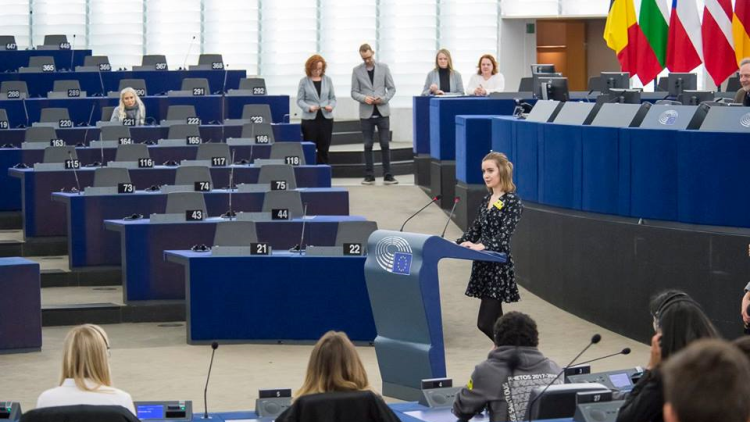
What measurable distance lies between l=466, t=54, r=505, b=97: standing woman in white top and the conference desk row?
2.57 metres

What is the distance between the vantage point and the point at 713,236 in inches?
356

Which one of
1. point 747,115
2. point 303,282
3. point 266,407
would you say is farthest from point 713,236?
point 266,407

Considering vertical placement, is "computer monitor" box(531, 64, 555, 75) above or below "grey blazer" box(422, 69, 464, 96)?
above

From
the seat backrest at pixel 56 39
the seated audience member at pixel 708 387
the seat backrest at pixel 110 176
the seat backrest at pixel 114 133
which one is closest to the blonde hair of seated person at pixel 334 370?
the seated audience member at pixel 708 387

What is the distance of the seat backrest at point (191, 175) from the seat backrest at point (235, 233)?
221 cm

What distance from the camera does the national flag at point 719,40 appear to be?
47.5 ft

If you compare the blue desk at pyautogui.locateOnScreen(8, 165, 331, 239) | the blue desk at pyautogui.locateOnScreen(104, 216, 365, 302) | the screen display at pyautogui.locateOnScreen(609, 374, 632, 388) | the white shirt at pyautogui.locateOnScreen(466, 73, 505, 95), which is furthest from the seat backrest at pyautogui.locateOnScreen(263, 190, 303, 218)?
the screen display at pyautogui.locateOnScreen(609, 374, 632, 388)

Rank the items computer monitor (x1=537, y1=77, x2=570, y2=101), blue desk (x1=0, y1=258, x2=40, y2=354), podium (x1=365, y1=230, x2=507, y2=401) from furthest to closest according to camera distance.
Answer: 1. computer monitor (x1=537, y1=77, x2=570, y2=101)
2. blue desk (x1=0, y1=258, x2=40, y2=354)
3. podium (x1=365, y1=230, x2=507, y2=401)

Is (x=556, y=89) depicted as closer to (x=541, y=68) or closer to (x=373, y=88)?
(x=541, y=68)

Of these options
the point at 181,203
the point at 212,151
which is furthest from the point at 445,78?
the point at 181,203

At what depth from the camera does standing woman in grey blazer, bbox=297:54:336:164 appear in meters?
16.2

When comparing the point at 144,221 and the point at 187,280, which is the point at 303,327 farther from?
the point at 144,221

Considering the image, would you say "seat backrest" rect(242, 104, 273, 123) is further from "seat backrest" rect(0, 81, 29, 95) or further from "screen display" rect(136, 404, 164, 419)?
"screen display" rect(136, 404, 164, 419)

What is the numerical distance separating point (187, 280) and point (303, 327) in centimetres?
94
